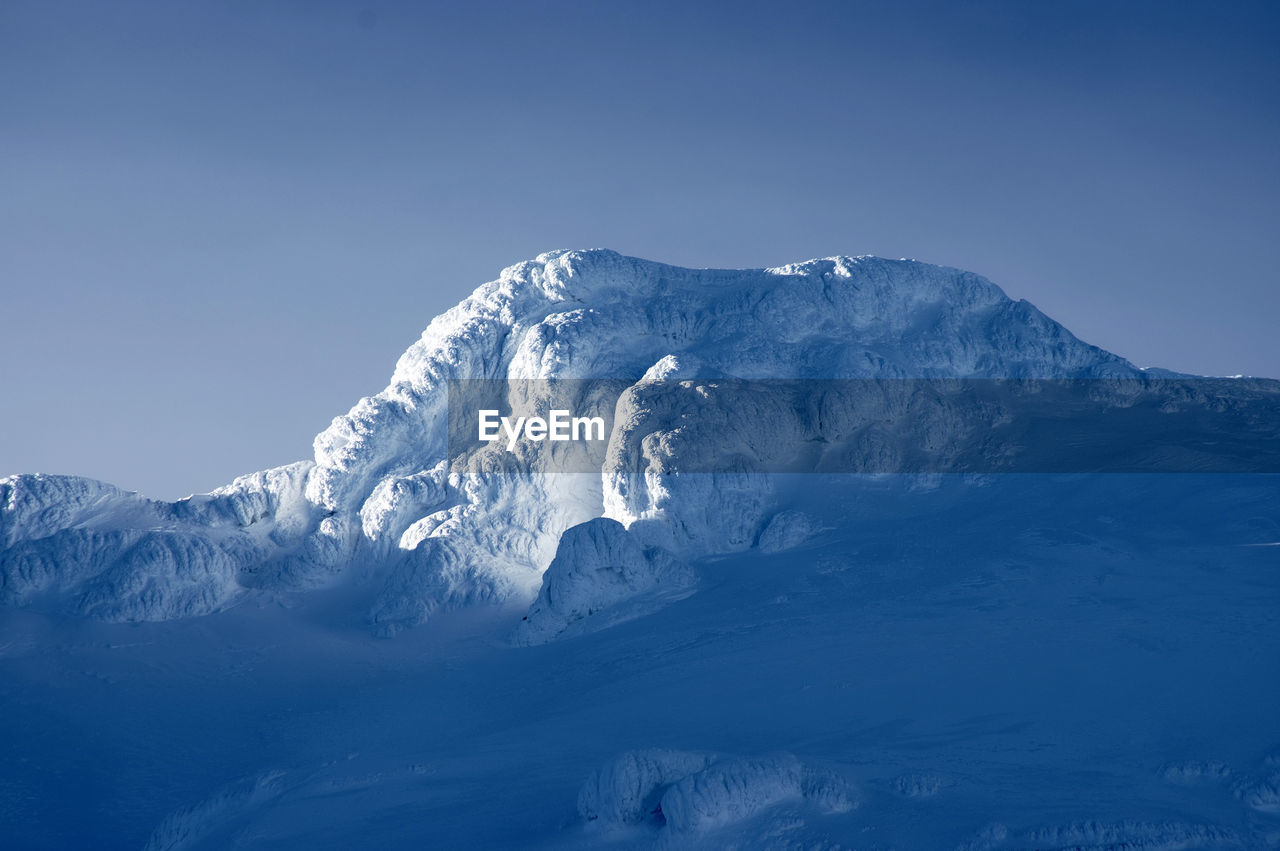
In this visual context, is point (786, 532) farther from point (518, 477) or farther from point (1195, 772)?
point (1195, 772)

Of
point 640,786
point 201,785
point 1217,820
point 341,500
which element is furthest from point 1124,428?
point 201,785

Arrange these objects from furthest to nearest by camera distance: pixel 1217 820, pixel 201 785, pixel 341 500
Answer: pixel 341 500 → pixel 201 785 → pixel 1217 820

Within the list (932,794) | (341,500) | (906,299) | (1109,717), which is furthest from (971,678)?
(341,500)

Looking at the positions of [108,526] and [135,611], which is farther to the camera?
[108,526]

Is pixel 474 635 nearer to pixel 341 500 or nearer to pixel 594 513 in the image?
pixel 594 513

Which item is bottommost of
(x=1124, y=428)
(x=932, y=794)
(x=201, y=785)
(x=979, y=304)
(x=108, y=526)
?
(x=201, y=785)

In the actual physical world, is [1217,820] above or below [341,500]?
below

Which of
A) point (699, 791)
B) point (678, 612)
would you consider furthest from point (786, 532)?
point (699, 791)

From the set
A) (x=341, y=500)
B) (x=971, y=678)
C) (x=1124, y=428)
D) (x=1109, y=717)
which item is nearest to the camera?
(x=1109, y=717)
